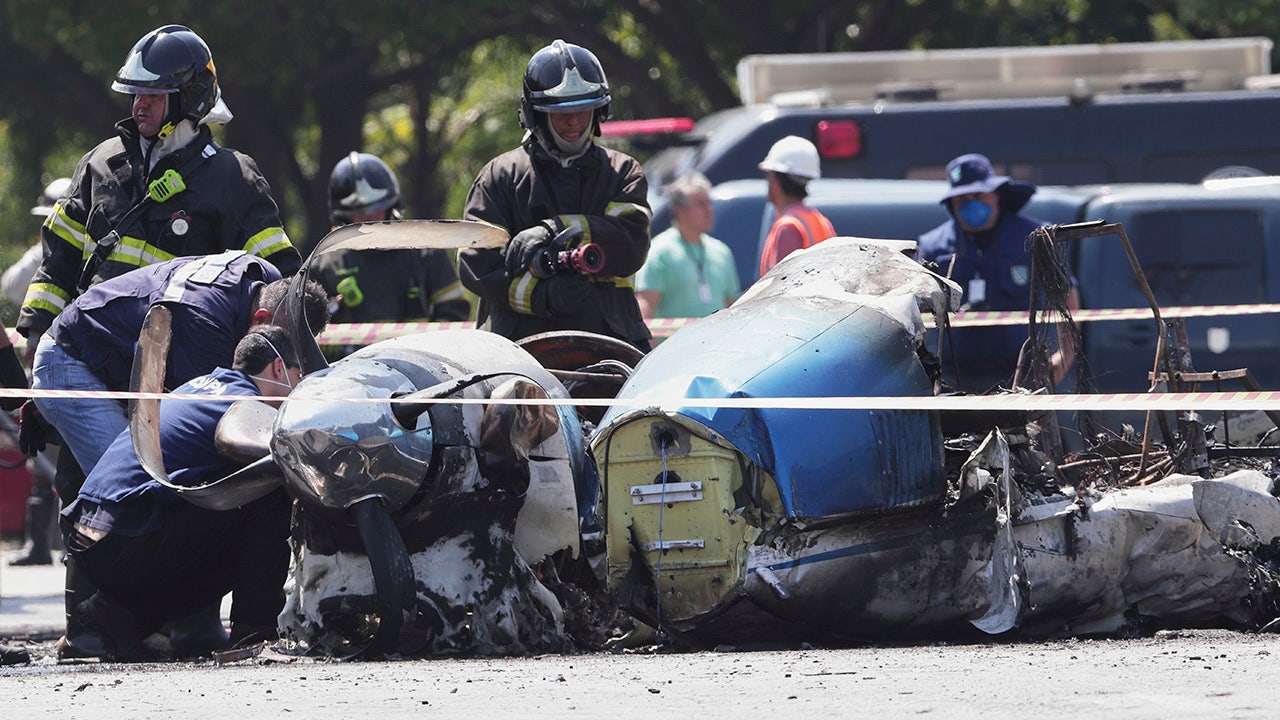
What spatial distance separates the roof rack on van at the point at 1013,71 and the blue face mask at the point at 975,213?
328 cm

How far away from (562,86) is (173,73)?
1382 millimetres

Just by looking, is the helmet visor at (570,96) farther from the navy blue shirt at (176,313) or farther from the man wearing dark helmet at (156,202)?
the navy blue shirt at (176,313)

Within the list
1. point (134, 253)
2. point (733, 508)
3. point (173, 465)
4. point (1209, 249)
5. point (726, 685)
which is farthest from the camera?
point (1209, 249)

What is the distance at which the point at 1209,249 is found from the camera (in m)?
10.1

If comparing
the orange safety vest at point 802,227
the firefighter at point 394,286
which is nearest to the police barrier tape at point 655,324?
the firefighter at point 394,286

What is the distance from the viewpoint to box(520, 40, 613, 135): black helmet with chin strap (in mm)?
7133

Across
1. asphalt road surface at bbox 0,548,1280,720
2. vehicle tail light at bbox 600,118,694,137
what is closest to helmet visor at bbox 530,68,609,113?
asphalt road surface at bbox 0,548,1280,720

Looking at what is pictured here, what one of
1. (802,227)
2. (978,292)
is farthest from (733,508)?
(802,227)

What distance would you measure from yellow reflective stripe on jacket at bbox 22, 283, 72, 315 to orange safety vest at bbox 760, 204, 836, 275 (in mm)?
3117

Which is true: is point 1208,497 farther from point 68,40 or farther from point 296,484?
point 68,40

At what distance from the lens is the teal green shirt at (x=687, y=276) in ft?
32.4

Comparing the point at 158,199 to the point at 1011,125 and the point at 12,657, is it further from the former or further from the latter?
the point at 1011,125

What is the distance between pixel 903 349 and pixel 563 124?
2.03 meters

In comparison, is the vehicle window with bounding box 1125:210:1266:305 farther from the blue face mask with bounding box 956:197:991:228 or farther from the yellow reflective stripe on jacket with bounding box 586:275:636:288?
the yellow reflective stripe on jacket with bounding box 586:275:636:288
